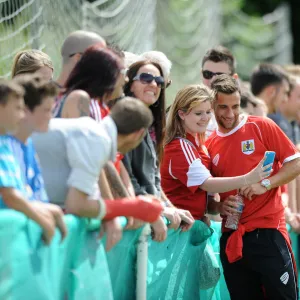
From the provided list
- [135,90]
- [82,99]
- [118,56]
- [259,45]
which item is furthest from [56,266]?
[259,45]

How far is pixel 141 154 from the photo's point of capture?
5.28 metres

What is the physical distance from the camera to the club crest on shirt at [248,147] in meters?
6.02

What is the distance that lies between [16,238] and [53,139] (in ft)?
2.67

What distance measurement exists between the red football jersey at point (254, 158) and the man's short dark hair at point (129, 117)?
5.84 feet

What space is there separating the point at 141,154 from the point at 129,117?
3.14 ft

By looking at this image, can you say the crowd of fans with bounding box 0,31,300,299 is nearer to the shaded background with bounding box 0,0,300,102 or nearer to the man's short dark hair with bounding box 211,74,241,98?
the man's short dark hair with bounding box 211,74,241,98

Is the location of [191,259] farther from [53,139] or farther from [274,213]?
[53,139]

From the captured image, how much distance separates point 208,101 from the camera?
5891mm

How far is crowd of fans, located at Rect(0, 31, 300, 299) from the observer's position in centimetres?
403

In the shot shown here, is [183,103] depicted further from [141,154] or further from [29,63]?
[29,63]

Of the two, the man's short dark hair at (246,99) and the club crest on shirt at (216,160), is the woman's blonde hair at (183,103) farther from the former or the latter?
the man's short dark hair at (246,99)

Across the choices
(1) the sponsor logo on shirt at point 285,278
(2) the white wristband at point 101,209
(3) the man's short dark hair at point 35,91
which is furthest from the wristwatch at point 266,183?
(3) the man's short dark hair at point 35,91

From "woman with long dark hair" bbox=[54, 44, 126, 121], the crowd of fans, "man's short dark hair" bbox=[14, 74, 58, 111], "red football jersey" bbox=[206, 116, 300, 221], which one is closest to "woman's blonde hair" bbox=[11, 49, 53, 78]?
the crowd of fans

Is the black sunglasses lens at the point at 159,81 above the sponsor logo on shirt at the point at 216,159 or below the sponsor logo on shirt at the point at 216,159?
above
